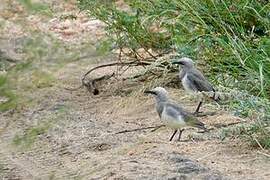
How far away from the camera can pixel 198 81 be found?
280 inches

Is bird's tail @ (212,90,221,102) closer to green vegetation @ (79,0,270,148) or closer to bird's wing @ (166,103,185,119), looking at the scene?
green vegetation @ (79,0,270,148)

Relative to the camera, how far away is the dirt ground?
17.9ft

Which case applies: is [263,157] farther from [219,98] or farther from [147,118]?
[147,118]

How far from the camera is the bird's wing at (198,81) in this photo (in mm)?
7008

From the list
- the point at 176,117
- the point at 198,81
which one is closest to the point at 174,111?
the point at 176,117

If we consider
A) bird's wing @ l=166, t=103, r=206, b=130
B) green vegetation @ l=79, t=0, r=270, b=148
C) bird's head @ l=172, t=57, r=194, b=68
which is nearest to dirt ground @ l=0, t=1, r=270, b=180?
bird's wing @ l=166, t=103, r=206, b=130

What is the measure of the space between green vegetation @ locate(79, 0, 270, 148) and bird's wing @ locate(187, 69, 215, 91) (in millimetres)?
92

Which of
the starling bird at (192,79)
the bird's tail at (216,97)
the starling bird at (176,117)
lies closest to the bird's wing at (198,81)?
the starling bird at (192,79)

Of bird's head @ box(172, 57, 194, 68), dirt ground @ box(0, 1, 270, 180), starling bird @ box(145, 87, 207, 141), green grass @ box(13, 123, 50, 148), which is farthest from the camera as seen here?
bird's head @ box(172, 57, 194, 68)

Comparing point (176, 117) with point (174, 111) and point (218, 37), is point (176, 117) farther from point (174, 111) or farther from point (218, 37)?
point (218, 37)

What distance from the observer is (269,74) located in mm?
6215

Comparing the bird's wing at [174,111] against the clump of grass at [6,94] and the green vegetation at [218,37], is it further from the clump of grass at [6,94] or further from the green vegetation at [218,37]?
the clump of grass at [6,94]

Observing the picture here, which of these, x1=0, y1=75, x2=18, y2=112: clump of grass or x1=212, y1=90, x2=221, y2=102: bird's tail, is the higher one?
x1=0, y1=75, x2=18, y2=112: clump of grass

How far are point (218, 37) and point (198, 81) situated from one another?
449 mm
